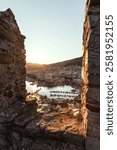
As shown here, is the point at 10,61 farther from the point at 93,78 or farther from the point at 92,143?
the point at 92,143

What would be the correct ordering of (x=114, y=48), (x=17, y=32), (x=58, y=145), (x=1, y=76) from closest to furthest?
(x=114, y=48)
(x=58, y=145)
(x=1, y=76)
(x=17, y=32)

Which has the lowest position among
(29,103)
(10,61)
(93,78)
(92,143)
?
(92,143)

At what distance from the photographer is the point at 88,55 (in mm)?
3385

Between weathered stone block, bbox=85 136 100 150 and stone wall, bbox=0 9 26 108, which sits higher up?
stone wall, bbox=0 9 26 108

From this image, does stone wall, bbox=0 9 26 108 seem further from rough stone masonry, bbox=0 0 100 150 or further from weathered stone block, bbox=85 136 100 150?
weathered stone block, bbox=85 136 100 150

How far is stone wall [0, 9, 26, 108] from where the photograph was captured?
14.7 ft

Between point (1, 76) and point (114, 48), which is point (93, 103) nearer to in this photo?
point (114, 48)

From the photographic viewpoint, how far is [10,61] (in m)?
4.68

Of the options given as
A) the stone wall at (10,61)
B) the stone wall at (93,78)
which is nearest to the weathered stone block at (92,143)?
the stone wall at (93,78)

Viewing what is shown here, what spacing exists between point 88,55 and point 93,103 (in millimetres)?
706

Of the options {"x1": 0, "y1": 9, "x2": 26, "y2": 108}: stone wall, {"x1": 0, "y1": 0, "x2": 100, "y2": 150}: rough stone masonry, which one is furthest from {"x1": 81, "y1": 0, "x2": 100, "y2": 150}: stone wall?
{"x1": 0, "y1": 9, "x2": 26, "y2": 108}: stone wall

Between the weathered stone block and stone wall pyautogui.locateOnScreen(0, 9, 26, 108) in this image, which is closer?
the weathered stone block

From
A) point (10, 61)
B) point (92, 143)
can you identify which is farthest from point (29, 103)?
point (92, 143)

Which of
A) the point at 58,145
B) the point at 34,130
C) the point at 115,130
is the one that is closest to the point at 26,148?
the point at 34,130
